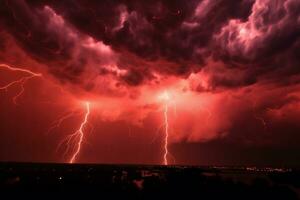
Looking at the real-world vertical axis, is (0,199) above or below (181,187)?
below

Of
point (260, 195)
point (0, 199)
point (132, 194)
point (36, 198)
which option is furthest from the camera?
point (260, 195)

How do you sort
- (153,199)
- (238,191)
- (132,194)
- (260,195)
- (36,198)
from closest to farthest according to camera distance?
(36,198)
(153,199)
(132,194)
(260,195)
(238,191)

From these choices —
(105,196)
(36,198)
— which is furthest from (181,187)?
(36,198)

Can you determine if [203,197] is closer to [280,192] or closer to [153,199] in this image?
Result: [153,199]

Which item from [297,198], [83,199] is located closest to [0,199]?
[83,199]

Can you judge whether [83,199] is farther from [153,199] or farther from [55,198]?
[153,199]

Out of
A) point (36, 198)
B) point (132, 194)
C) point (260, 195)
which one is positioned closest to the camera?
point (36, 198)

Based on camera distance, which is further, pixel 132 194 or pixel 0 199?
pixel 132 194

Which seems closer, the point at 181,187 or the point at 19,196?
the point at 19,196

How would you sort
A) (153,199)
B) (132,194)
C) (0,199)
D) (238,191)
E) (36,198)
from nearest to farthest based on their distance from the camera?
(0,199) < (36,198) < (153,199) < (132,194) < (238,191)
